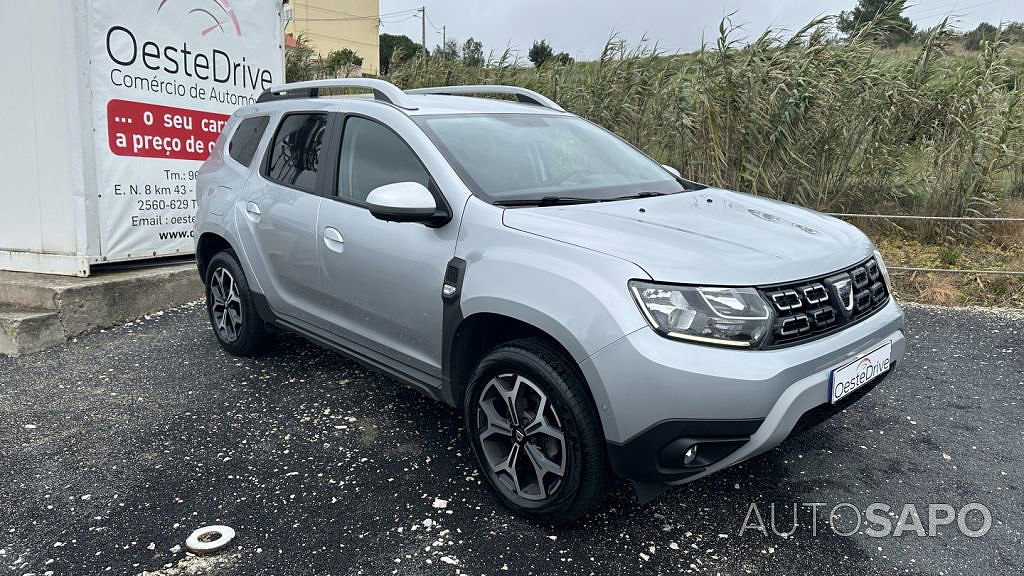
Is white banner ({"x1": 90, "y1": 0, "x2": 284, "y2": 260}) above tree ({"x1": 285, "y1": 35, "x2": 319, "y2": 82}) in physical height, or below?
below

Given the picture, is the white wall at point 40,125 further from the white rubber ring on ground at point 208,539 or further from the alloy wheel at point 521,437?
the alloy wheel at point 521,437

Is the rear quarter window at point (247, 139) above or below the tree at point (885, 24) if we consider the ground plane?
below

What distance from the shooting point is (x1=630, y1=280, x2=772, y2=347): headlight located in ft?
8.04

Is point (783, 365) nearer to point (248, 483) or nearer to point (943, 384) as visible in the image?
point (248, 483)

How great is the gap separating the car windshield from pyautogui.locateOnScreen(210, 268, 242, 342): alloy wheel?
1988mm

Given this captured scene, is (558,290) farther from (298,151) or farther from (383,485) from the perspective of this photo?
(298,151)

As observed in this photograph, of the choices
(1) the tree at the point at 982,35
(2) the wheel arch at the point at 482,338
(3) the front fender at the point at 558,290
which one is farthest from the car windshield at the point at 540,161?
(1) the tree at the point at 982,35

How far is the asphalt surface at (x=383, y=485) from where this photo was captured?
8.95 ft

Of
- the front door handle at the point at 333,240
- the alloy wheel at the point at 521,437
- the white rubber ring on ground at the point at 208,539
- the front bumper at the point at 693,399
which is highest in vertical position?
the front door handle at the point at 333,240

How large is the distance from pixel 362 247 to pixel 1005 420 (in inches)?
137

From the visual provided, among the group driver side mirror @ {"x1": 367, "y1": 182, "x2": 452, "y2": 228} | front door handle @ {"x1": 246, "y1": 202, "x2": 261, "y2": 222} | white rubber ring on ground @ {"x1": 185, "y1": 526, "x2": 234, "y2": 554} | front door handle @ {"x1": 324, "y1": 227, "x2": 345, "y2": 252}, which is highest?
driver side mirror @ {"x1": 367, "y1": 182, "x2": 452, "y2": 228}

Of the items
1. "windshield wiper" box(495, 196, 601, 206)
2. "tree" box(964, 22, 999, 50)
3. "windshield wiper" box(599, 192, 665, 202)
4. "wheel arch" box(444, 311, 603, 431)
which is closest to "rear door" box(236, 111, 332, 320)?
"wheel arch" box(444, 311, 603, 431)

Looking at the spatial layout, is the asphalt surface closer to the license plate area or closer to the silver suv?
the silver suv

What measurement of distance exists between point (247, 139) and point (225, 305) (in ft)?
3.61
